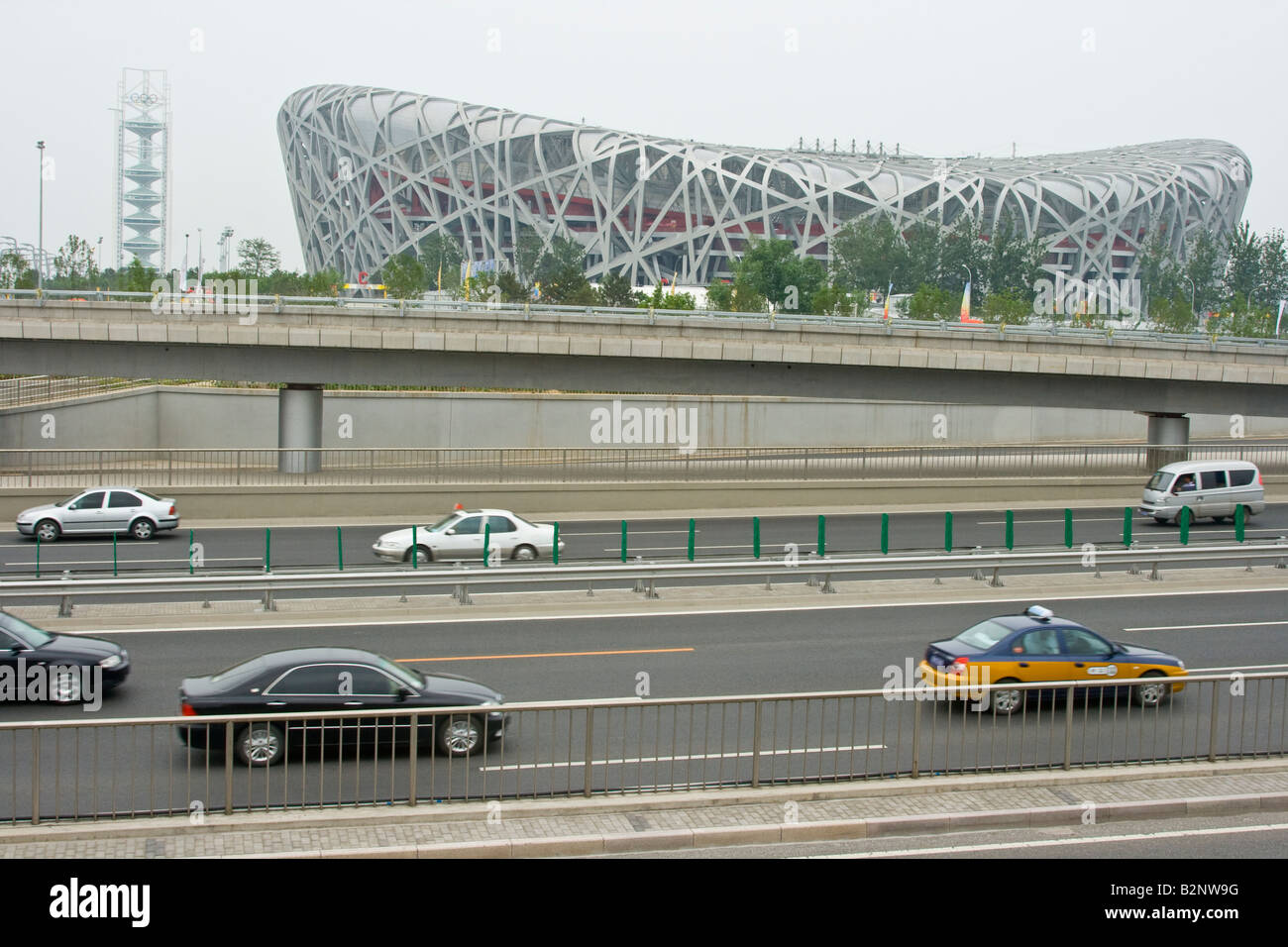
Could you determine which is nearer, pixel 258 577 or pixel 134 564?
pixel 258 577

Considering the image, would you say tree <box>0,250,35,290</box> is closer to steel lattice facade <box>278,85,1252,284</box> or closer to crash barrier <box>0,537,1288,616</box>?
crash barrier <box>0,537,1288,616</box>

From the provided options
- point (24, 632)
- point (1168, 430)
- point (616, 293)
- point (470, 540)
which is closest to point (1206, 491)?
point (1168, 430)

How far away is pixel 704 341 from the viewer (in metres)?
32.0

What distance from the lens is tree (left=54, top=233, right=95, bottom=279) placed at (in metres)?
64.8

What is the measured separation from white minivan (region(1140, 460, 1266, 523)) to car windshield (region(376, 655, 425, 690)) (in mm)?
21567

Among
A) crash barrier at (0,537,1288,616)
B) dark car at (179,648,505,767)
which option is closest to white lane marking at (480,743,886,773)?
dark car at (179,648,505,767)

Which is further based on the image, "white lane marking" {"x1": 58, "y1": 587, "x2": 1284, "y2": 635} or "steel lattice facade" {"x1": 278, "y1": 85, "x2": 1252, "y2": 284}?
"steel lattice facade" {"x1": 278, "y1": 85, "x2": 1252, "y2": 284}

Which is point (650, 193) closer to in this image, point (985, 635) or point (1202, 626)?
point (1202, 626)

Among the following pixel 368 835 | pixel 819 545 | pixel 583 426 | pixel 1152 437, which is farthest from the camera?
pixel 583 426

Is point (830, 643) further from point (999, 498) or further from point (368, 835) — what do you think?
point (999, 498)

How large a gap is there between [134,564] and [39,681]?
10279mm

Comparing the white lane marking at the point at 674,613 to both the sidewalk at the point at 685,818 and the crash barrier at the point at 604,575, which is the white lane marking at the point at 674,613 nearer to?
the crash barrier at the point at 604,575

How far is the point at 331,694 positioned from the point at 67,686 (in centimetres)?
328
